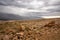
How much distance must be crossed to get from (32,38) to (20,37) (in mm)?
1358

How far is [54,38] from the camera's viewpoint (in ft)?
51.1

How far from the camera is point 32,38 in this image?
51.5 feet

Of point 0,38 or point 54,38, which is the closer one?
point 0,38

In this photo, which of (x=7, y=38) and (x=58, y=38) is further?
(x=58, y=38)

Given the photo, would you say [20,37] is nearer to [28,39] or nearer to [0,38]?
[28,39]

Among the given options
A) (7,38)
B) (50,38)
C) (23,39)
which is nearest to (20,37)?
(23,39)

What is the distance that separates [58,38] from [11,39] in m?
5.18

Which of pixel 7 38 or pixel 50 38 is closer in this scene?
pixel 7 38

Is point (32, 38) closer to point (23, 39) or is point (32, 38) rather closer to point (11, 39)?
point (23, 39)

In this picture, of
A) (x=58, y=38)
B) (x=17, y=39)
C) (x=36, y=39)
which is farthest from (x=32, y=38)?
(x=58, y=38)

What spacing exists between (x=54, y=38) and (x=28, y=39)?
114 inches

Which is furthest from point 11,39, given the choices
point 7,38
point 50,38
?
point 50,38

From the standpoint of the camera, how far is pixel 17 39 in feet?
48.8

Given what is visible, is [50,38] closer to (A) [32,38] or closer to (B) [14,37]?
(A) [32,38]
